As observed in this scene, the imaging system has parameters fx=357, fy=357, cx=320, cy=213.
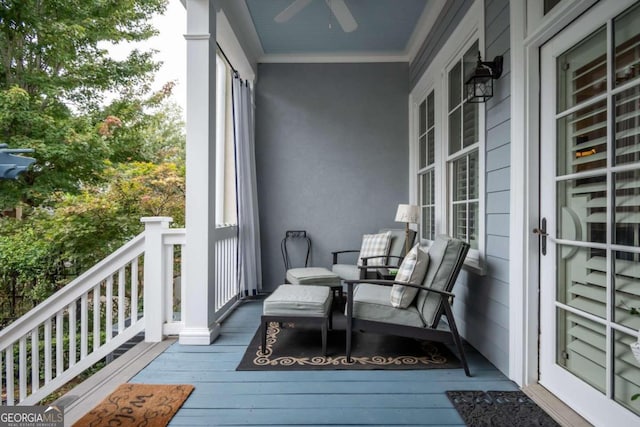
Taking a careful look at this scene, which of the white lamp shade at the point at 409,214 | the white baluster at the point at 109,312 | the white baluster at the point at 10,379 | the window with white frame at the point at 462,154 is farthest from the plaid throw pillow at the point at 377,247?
the white baluster at the point at 10,379

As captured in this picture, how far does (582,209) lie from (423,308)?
1151 millimetres

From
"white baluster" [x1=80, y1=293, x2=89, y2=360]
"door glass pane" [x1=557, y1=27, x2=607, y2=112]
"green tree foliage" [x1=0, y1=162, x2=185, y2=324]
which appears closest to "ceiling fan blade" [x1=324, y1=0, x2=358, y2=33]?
"door glass pane" [x1=557, y1=27, x2=607, y2=112]

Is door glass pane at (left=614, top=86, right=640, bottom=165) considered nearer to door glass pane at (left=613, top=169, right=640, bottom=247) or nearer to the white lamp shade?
door glass pane at (left=613, top=169, right=640, bottom=247)

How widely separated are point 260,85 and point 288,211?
1.81m

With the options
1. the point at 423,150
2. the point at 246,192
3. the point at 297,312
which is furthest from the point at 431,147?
the point at 297,312

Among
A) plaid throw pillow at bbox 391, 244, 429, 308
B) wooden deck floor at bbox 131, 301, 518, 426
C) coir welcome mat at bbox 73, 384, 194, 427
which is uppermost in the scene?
plaid throw pillow at bbox 391, 244, 429, 308

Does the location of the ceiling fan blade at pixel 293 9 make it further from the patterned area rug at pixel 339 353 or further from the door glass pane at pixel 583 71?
the patterned area rug at pixel 339 353

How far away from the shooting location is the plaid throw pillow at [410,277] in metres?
2.51

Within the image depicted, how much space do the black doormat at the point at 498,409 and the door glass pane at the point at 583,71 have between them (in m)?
1.62

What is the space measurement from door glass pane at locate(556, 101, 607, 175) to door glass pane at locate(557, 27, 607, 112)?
0.25 ft

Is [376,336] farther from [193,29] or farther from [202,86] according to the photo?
[193,29]

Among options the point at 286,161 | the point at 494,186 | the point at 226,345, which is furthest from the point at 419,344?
the point at 286,161

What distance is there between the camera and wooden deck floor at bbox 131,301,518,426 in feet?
6.01

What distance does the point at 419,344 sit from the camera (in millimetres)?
2865
